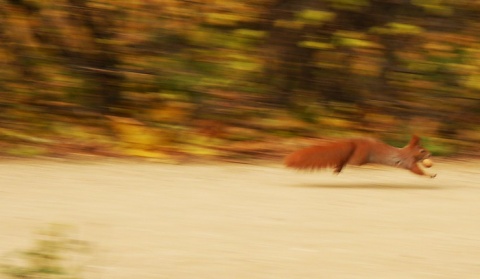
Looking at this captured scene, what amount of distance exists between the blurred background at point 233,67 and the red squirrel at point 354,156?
1986 mm

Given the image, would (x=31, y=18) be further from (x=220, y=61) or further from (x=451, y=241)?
(x=451, y=241)

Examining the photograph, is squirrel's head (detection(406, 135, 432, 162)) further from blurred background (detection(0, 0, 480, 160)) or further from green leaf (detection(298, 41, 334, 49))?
green leaf (detection(298, 41, 334, 49))

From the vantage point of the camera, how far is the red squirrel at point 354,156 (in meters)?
7.75

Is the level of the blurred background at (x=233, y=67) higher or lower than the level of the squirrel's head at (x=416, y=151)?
higher

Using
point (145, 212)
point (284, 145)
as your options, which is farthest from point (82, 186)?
point (284, 145)

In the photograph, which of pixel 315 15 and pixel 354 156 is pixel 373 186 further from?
pixel 315 15

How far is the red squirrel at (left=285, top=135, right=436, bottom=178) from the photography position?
25.4ft

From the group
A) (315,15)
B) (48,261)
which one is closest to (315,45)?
(315,15)

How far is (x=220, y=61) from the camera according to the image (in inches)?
417

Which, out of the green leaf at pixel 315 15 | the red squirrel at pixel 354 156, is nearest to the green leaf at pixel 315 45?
the green leaf at pixel 315 15

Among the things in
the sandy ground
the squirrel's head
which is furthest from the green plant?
the squirrel's head

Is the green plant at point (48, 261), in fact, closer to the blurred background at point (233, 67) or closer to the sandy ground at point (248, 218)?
the sandy ground at point (248, 218)

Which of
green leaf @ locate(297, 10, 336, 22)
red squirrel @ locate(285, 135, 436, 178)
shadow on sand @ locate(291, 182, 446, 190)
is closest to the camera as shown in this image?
red squirrel @ locate(285, 135, 436, 178)

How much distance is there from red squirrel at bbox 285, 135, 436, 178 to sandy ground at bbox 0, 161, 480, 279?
20cm
